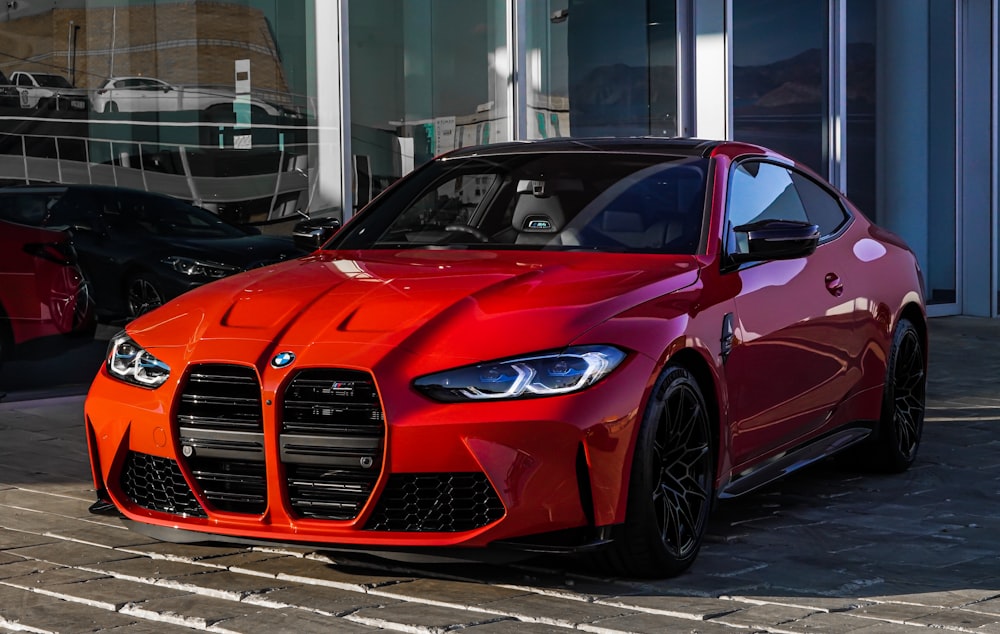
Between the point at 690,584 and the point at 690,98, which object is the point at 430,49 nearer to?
the point at 690,98

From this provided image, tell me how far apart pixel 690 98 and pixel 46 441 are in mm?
9115

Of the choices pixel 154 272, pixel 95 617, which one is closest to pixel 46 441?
pixel 154 272

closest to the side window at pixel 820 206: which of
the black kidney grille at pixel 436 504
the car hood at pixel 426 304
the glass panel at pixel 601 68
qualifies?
the car hood at pixel 426 304

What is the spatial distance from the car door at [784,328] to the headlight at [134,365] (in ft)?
6.40

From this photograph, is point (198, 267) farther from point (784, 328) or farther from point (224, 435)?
point (224, 435)

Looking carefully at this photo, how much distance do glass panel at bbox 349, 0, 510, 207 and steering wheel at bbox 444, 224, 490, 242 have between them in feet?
19.5

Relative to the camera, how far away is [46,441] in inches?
309

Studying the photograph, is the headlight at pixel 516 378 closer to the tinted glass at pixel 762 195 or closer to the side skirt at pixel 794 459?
the side skirt at pixel 794 459

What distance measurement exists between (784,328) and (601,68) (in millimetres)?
9210

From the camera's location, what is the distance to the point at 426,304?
182 inches

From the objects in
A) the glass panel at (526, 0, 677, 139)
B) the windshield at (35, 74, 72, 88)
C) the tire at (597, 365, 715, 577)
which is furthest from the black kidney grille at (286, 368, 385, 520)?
the glass panel at (526, 0, 677, 139)

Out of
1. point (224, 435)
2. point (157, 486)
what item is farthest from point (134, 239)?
point (224, 435)

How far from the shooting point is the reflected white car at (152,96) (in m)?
9.83

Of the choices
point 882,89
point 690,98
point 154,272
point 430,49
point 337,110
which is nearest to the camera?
point 154,272
